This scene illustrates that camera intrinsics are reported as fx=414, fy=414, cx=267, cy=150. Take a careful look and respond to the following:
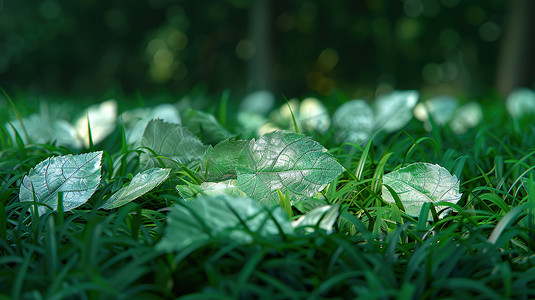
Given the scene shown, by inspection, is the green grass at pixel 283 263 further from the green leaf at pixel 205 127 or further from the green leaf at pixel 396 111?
the green leaf at pixel 396 111

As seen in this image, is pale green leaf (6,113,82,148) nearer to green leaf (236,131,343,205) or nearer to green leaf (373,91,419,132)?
green leaf (236,131,343,205)

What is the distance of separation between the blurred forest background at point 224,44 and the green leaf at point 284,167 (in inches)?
211

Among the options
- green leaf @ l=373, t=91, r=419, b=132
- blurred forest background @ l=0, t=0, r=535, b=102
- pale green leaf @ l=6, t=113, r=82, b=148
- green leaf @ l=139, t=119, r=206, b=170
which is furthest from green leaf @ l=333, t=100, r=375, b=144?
blurred forest background @ l=0, t=0, r=535, b=102

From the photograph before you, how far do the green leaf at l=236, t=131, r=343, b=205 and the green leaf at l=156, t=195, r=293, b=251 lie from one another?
5.0 inches

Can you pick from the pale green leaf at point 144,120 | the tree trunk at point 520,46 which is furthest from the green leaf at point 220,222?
the tree trunk at point 520,46

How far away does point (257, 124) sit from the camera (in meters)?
1.48

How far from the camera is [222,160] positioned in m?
0.77

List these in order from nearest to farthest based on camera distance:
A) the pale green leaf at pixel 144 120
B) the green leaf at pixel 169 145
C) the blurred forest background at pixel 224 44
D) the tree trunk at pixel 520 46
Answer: the green leaf at pixel 169 145 < the pale green leaf at pixel 144 120 < the tree trunk at pixel 520 46 < the blurred forest background at pixel 224 44

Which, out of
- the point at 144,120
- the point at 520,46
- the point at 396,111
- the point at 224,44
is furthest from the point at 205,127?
the point at 224,44

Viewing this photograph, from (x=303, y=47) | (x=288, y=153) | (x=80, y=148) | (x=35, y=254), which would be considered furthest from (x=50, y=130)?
(x=303, y=47)

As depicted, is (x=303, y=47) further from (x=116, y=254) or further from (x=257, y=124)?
(x=116, y=254)

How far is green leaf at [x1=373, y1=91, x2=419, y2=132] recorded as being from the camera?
4.15 feet

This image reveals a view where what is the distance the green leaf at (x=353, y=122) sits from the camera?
49.6 inches

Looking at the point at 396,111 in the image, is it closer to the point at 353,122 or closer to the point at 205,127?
the point at 353,122
